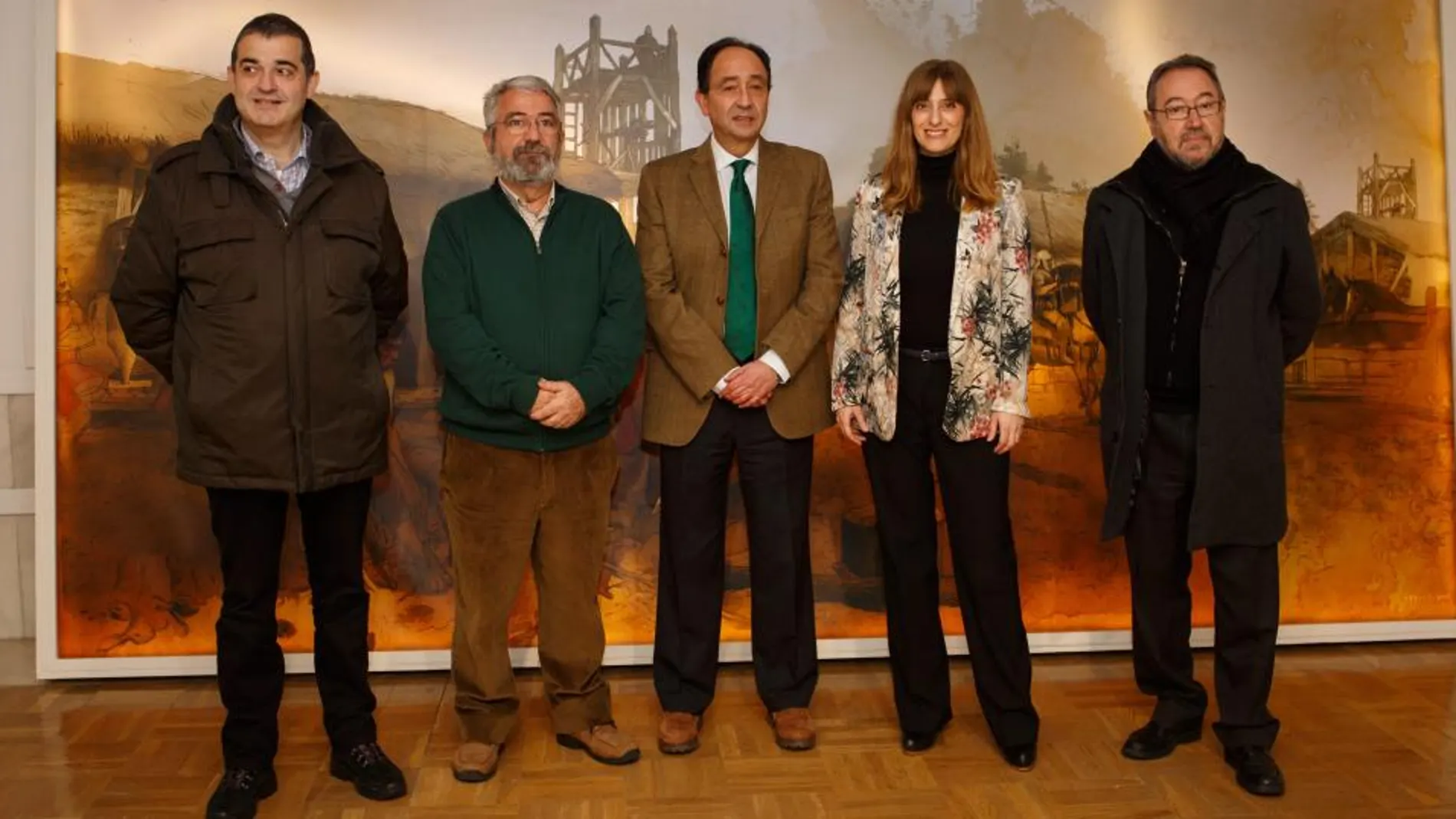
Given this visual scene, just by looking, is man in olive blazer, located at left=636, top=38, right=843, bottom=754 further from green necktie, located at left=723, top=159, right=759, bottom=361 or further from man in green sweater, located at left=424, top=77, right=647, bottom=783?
man in green sweater, located at left=424, top=77, right=647, bottom=783

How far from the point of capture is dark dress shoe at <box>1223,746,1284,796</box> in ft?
10.5

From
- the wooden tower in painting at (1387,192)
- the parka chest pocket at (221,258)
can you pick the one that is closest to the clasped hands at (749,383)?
the parka chest pocket at (221,258)

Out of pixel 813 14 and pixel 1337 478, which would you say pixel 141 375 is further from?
pixel 1337 478

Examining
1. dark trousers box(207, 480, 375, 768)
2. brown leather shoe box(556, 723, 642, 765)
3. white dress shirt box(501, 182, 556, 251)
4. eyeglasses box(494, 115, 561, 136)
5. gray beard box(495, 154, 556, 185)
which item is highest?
eyeglasses box(494, 115, 561, 136)

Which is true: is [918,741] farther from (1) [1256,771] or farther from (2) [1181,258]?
(2) [1181,258]

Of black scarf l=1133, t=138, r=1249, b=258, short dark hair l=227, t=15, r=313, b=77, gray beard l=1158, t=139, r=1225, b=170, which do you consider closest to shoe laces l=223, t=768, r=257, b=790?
short dark hair l=227, t=15, r=313, b=77

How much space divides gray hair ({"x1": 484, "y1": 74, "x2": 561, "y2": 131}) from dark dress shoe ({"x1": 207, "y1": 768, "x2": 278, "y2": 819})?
1732mm

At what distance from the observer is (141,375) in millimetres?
4062

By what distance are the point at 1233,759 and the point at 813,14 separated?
254cm

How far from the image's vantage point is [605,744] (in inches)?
135

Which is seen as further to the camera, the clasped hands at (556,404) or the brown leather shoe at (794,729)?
the brown leather shoe at (794,729)

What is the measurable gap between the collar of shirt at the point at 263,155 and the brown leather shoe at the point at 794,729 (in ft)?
6.31

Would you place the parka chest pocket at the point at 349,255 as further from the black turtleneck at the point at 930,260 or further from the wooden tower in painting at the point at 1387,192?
the wooden tower in painting at the point at 1387,192

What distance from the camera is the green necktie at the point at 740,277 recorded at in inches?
138
